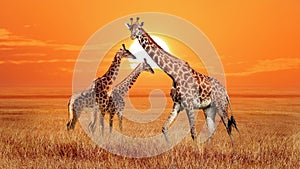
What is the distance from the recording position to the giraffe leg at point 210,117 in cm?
1177

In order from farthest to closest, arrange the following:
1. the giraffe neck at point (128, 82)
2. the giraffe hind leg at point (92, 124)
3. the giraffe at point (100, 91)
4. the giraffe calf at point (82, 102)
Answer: the giraffe neck at point (128, 82), the giraffe calf at point (82, 102), the giraffe at point (100, 91), the giraffe hind leg at point (92, 124)

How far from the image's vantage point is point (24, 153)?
10.8m

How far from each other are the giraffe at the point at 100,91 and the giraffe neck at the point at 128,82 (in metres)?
0.80

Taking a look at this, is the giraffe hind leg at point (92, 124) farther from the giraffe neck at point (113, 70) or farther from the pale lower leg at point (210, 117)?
the pale lower leg at point (210, 117)

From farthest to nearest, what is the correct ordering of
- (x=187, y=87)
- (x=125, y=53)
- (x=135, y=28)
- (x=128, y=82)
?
(x=128, y=82) → (x=125, y=53) → (x=187, y=87) → (x=135, y=28)

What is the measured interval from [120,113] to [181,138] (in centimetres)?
256

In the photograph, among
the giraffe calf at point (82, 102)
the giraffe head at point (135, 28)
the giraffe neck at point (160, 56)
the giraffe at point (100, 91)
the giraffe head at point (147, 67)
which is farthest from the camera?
the giraffe head at point (147, 67)

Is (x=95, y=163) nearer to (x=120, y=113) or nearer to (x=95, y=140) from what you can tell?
(x=95, y=140)

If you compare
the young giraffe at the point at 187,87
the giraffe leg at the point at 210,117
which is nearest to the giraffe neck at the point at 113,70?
the young giraffe at the point at 187,87

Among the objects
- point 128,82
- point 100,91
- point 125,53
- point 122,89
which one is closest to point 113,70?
point 125,53

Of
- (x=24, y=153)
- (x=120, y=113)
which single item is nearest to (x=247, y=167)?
(x=24, y=153)

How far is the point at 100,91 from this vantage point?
14.1 meters

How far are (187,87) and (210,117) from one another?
1.27m

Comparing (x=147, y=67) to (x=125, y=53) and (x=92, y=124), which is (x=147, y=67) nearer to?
(x=125, y=53)
